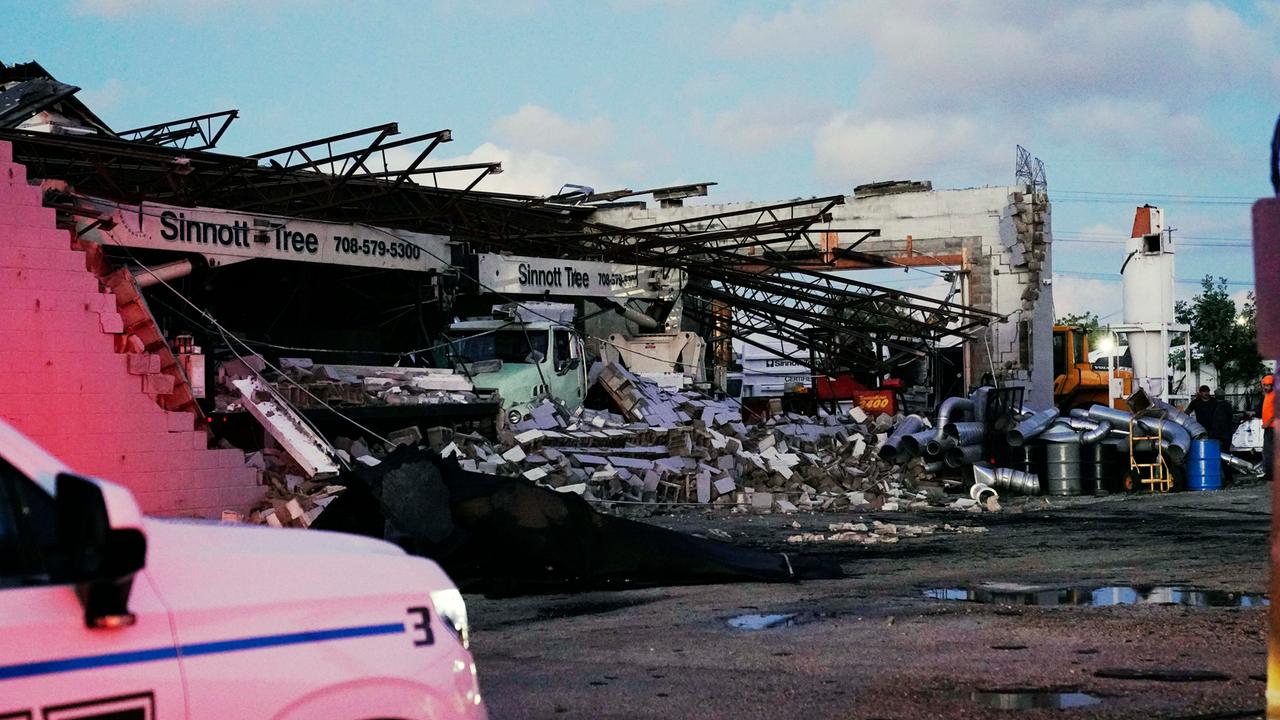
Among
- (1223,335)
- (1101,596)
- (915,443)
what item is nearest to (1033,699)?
(1101,596)

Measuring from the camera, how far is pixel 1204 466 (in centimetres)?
2486

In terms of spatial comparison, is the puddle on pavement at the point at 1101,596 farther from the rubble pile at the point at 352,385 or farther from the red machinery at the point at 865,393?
the red machinery at the point at 865,393

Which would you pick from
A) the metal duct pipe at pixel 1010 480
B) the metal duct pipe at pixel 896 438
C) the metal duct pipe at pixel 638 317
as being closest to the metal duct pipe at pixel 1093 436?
the metal duct pipe at pixel 1010 480

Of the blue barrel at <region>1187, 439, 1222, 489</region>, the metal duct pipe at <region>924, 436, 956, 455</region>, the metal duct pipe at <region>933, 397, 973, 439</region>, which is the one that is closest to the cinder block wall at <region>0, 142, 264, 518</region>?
the metal duct pipe at <region>924, 436, 956, 455</region>

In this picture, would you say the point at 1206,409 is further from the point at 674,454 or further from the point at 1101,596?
the point at 1101,596

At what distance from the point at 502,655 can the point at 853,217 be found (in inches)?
1366

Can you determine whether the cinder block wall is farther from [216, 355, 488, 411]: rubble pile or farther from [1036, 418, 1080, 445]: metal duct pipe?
[1036, 418, 1080, 445]: metal duct pipe

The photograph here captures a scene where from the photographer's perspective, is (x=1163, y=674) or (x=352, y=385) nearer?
(x=1163, y=674)

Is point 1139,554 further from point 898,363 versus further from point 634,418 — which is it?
point 898,363

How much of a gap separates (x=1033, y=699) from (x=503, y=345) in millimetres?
19958

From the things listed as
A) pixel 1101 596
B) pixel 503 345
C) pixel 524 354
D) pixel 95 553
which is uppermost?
pixel 503 345

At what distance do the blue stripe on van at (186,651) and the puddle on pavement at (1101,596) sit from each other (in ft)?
25.0

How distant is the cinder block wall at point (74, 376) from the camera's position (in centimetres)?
1449

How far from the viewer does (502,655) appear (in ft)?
28.6
